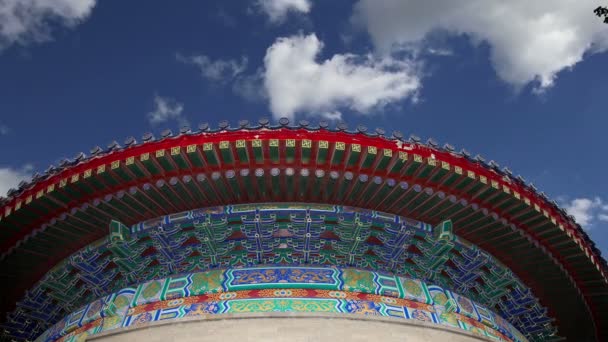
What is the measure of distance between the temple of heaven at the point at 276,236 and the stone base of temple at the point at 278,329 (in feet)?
0.06

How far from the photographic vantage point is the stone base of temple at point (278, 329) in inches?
286

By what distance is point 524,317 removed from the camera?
33.2 ft

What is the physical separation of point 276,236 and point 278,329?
1.40 metres

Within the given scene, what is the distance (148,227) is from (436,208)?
4.23 metres

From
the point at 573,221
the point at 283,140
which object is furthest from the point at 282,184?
A: the point at 573,221

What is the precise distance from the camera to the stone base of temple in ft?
23.8

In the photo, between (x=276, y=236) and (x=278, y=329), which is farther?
(x=276, y=236)

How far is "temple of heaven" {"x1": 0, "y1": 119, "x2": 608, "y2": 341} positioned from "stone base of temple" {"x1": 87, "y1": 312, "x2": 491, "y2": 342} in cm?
2

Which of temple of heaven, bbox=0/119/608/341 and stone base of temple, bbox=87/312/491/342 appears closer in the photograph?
stone base of temple, bbox=87/312/491/342

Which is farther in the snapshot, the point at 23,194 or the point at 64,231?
the point at 64,231

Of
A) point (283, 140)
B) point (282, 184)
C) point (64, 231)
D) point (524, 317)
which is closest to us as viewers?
point (283, 140)

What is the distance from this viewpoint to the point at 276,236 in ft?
26.9

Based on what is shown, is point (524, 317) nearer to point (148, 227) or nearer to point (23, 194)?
point (148, 227)

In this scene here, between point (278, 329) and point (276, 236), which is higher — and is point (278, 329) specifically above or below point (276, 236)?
below
